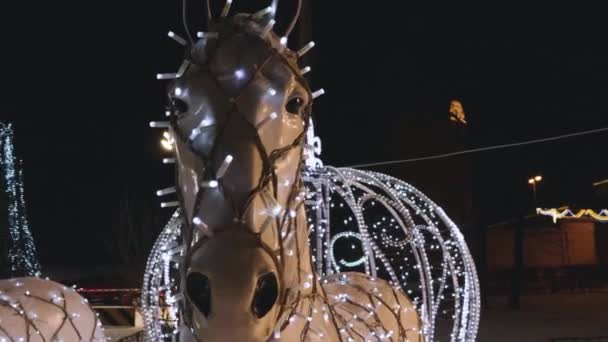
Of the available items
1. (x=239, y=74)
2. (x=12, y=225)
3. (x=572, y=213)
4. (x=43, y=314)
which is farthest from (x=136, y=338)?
(x=572, y=213)

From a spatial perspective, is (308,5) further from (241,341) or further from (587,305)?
(587,305)

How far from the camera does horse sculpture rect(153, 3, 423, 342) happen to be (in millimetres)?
1834

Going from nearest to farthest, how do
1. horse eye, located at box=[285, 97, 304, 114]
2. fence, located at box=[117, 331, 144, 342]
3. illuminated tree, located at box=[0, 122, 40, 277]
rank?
horse eye, located at box=[285, 97, 304, 114] < fence, located at box=[117, 331, 144, 342] < illuminated tree, located at box=[0, 122, 40, 277]

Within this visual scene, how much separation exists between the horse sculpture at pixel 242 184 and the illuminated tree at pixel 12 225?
14.0 metres

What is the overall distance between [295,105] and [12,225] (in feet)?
49.0

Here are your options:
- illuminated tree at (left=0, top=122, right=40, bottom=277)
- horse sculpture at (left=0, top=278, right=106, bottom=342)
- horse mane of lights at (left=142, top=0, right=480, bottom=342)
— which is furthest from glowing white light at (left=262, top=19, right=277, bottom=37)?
illuminated tree at (left=0, top=122, right=40, bottom=277)

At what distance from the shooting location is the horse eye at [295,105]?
2.14 m

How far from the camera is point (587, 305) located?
17.9m

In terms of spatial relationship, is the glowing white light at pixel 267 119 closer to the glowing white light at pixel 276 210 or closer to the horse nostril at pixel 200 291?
the glowing white light at pixel 276 210

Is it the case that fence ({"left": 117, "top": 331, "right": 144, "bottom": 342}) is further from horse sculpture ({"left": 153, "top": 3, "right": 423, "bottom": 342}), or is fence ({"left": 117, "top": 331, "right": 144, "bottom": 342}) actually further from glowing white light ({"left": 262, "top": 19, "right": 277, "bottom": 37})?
glowing white light ({"left": 262, "top": 19, "right": 277, "bottom": 37})

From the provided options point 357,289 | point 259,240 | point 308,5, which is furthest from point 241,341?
point 308,5

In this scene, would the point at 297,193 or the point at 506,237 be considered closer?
the point at 297,193

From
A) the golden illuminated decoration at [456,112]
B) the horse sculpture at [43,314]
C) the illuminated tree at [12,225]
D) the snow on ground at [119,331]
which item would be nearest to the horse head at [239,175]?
the horse sculpture at [43,314]

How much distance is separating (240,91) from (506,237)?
24.6 m
